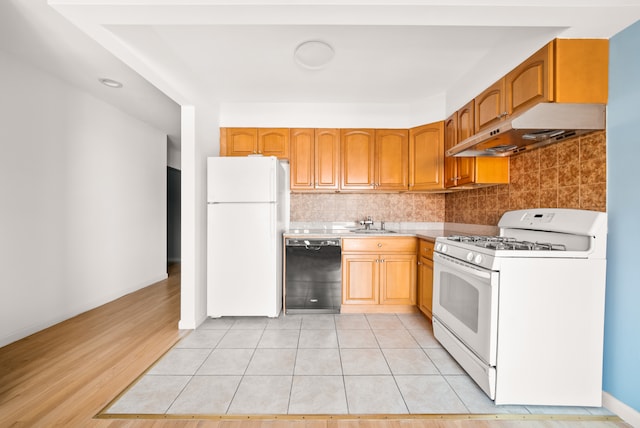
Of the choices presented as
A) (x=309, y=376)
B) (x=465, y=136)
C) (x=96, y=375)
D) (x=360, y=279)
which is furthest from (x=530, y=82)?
(x=96, y=375)

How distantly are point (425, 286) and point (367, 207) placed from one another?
1252 mm

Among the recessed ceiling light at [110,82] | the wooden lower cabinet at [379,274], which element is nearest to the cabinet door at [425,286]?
the wooden lower cabinet at [379,274]

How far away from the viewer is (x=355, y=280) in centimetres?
317

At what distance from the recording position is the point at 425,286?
2949mm

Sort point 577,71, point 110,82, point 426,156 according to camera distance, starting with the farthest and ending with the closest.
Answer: point 426,156
point 110,82
point 577,71

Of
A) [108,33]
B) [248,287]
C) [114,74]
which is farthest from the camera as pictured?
[248,287]

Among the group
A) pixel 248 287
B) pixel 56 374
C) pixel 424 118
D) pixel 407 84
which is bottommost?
pixel 56 374

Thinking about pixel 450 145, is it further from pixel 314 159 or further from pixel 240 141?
pixel 240 141

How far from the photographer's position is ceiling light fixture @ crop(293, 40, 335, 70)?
224 centimetres

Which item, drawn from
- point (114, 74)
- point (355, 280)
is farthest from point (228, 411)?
point (114, 74)

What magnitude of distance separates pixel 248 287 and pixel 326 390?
1.41 meters

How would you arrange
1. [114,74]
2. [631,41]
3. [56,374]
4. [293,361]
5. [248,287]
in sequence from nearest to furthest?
1. [631,41]
2. [56,374]
3. [293,361]
4. [114,74]
5. [248,287]

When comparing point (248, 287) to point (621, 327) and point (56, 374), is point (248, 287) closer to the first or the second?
point (56, 374)

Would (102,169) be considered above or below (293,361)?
above
